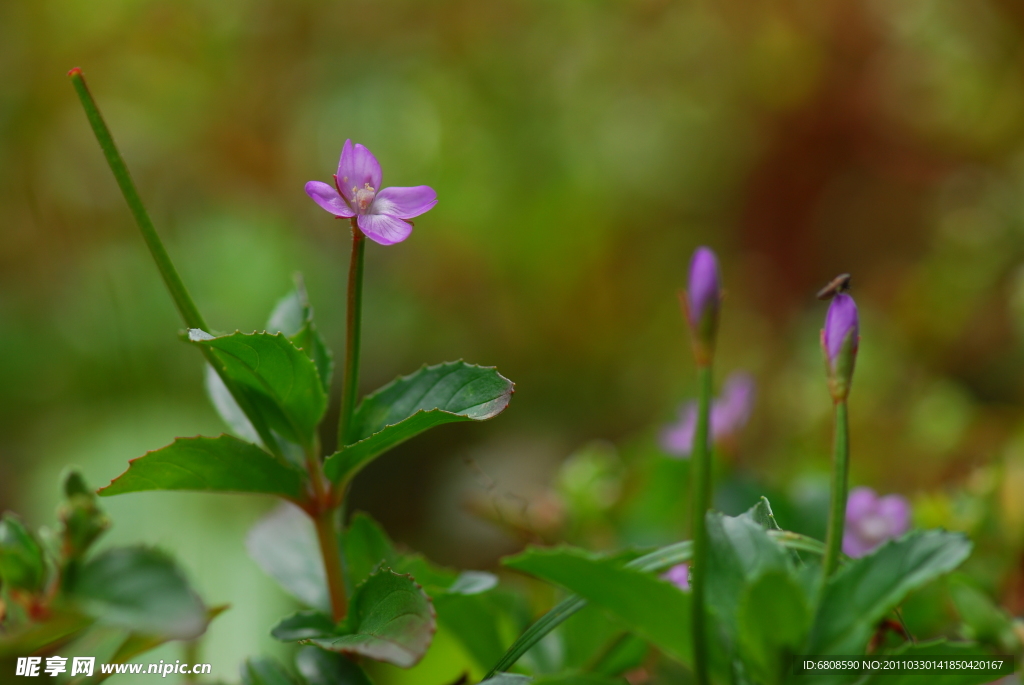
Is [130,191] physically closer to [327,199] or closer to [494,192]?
[327,199]

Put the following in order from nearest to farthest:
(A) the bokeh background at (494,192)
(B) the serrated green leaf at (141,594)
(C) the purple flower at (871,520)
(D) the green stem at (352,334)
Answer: (B) the serrated green leaf at (141,594), (D) the green stem at (352,334), (C) the purple flower at (871,520), (A) the bokeh background at (494,192)

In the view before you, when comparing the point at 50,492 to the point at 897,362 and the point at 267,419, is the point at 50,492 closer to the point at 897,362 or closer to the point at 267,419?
the point at 267,419

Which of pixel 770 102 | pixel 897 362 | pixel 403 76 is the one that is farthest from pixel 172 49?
pixel 897 362

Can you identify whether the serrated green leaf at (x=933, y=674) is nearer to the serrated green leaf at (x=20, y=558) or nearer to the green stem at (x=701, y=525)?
the green stem at (x=701, y=525)

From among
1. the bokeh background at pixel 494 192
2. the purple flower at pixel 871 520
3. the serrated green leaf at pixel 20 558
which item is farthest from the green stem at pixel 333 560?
the bokeh background at pixel 494 192

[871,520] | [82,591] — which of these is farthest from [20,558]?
[871,520]

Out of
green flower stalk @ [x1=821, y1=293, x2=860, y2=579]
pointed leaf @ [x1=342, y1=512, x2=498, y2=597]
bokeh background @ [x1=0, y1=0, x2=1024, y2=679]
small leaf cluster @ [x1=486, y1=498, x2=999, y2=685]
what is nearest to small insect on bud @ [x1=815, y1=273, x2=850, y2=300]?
green flower stalk @ [x1=821, y1=293, x2=860, y2=579]
